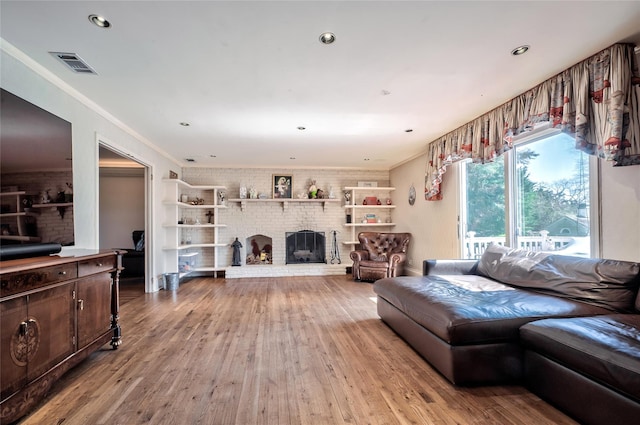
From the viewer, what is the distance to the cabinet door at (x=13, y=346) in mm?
1447

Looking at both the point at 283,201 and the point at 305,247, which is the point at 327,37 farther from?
the point at 305,247

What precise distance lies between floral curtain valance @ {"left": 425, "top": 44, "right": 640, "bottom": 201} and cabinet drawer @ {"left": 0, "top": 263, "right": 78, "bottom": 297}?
3.89 metres

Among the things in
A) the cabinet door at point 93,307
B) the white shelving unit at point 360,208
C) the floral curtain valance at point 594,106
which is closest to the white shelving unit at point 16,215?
the cabinet door at point 93,307

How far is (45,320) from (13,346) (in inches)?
9.9

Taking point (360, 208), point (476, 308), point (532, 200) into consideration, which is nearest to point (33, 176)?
point (476, 308)

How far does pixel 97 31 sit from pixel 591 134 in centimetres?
372

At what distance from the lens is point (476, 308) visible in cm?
204

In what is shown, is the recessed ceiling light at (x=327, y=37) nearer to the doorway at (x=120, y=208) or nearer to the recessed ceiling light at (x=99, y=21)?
the recessed ceiling light at (x=99, y=21)

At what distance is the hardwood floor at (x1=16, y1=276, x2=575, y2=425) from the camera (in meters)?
1.63

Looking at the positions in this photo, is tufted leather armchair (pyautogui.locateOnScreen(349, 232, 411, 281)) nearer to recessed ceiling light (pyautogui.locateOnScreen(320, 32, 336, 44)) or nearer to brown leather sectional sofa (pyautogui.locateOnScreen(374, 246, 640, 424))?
brown leather sectional sofa (pyautogui.locateOnScreen(374, 246, 640, 424))

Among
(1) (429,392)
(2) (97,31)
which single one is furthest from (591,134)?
(2) (97,31)

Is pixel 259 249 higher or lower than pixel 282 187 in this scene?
lower

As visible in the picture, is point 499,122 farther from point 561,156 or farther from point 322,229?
point 322,229

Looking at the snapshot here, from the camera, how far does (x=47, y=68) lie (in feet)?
7.59
